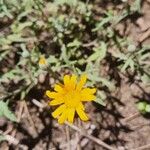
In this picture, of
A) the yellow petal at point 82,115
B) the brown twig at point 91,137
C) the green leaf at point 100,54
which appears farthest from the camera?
the green leaf at point 100,54

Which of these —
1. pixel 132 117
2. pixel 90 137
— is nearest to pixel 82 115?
pixel 90 137

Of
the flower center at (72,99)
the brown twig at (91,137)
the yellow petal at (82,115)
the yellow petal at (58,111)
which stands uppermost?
the flower center at (72,99)

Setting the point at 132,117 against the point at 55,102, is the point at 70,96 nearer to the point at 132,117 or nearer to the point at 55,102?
the point at 55,102

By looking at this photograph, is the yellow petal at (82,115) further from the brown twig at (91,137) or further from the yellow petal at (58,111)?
the brown twig at (91,137)

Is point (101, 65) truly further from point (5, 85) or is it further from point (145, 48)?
point (5, 85)

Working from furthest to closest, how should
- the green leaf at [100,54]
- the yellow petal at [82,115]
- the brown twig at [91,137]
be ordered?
the green leaf at [100,54] < the brown twig at [91,137] < the yellow petal at [82,115]

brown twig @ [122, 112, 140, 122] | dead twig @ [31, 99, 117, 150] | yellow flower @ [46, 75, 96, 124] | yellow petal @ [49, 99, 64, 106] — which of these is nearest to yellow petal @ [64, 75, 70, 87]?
yellow flower @ [46, 75, 96, 124]

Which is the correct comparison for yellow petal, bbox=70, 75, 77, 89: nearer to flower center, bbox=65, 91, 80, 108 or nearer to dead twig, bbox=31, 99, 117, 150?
flower center, bbox=65, 91, 80, 108

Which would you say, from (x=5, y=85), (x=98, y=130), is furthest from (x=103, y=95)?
(x=5, y=85)

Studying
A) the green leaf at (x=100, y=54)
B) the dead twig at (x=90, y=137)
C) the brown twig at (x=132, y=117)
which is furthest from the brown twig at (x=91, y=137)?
the green leaf at (x=100, y=54)
